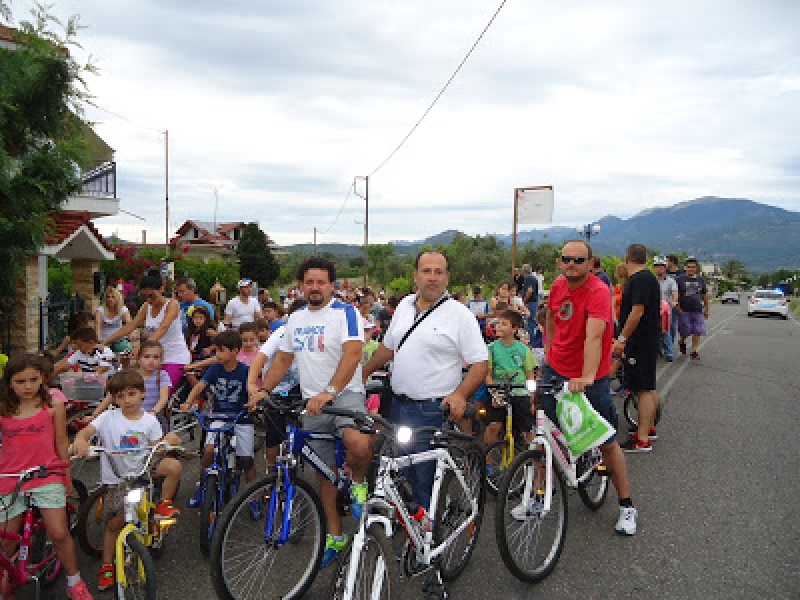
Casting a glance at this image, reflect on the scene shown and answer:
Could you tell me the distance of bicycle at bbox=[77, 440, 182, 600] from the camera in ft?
10.7

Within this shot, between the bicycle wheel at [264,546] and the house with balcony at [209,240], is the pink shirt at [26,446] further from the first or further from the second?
the house with balcony at [209,240]

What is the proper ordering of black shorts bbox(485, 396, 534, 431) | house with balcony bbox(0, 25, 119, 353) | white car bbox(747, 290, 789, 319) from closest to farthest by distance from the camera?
1. black shorts bbox(485, 396, 534, 431)
2. house with balcony bbox(0, 25, 119, 353)
3. white car bbox(747, 290, 789, 319)

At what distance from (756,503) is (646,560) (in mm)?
1687

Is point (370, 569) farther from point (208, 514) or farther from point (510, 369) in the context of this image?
point (510, 369)

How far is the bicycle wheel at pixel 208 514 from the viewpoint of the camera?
403 cm

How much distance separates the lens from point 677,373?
11383 millimetres

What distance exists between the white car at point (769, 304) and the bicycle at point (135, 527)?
1387 inches

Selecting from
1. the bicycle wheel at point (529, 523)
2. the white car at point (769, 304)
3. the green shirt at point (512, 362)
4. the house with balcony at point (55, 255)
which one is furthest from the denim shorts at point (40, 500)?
the white car at point (769, 304)

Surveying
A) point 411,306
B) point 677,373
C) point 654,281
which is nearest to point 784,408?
point 677,373

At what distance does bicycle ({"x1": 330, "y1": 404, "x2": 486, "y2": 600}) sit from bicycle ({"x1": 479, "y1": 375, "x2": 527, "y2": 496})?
737 millimetres

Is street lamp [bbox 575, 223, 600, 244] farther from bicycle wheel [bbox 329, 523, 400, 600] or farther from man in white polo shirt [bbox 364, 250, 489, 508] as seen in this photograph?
bicycle wheel [bbox 329, 523, 400, 600]

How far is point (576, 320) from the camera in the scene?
4.51m

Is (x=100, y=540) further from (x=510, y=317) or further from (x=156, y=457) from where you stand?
(x=510, y=317)

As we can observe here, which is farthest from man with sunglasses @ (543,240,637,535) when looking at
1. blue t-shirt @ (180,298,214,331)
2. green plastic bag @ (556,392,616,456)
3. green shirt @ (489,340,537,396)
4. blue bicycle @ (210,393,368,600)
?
blue t-shirt @ (180,298,214,331)
